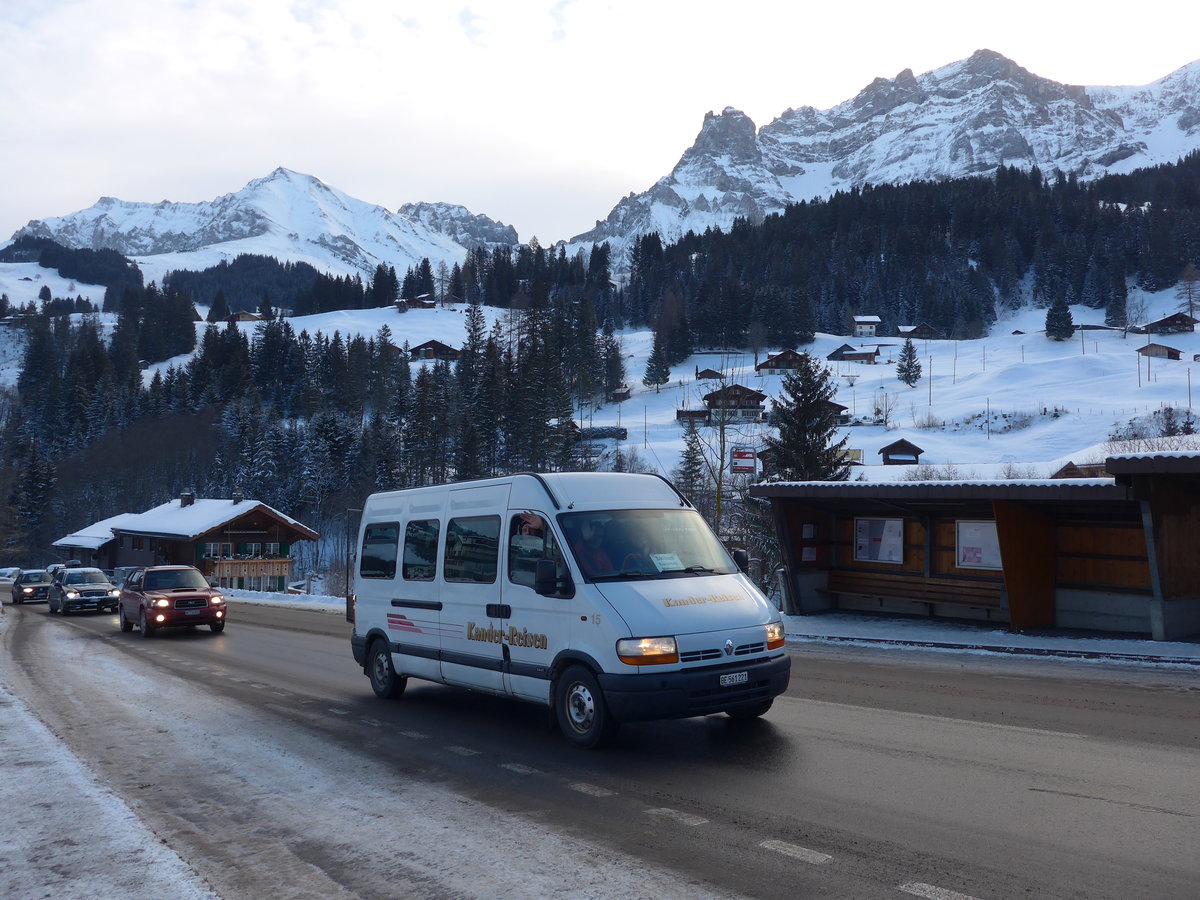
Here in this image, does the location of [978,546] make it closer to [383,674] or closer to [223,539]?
[383,674]

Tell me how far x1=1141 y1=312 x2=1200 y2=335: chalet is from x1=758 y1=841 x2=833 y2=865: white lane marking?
151m

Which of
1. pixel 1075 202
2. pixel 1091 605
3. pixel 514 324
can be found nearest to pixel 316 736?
pixel 1091 605

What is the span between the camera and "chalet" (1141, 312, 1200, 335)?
131000 millimetres

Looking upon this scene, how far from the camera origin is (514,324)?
6585 inches

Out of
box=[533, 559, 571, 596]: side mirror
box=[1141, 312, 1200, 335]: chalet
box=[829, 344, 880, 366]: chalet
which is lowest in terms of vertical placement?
box=[533, 559, 571, 596]: side mirror

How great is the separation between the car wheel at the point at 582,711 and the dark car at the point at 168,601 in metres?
16.3

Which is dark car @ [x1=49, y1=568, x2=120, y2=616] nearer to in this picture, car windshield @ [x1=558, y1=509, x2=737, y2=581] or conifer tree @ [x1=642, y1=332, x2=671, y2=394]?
car windshield @ [x1=558, y1=509, x2=737, y2=581]

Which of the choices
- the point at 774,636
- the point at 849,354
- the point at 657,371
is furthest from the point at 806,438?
the point at 849,354

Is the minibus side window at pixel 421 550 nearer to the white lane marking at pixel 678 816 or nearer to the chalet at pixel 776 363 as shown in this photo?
the white lane marking at pixel 678 816

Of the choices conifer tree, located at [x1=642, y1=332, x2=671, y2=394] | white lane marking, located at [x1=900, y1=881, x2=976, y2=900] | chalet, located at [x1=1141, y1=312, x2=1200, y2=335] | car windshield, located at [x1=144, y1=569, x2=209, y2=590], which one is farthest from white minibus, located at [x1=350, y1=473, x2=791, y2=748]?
chalet, located at [x1=1141, y1=312, x2=1200, y2=335]

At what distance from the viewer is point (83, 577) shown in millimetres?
32312

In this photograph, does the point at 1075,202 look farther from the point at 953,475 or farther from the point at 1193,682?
the point at 1193,682

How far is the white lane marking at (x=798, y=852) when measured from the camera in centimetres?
532

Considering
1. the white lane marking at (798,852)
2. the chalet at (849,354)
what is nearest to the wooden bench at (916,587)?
the white lane marking at (798,852)
